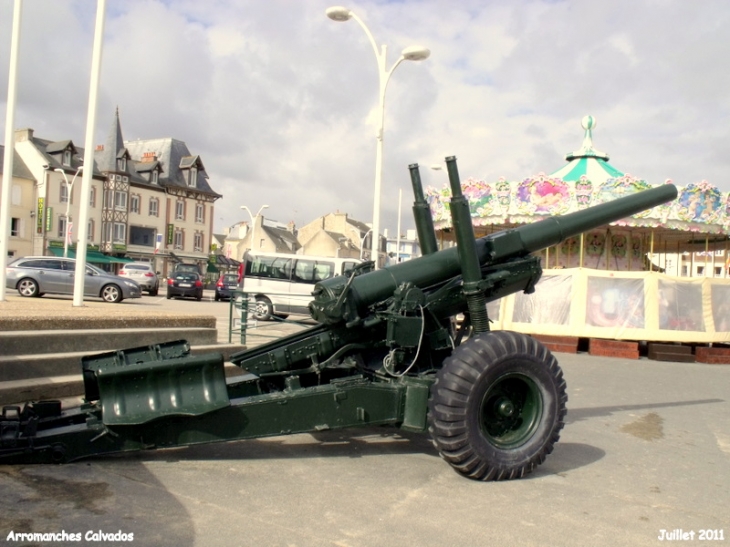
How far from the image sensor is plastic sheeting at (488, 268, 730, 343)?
16.0 meters

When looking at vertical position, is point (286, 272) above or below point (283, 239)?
below

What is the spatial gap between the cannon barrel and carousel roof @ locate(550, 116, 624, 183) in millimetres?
15499

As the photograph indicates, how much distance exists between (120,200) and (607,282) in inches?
1920

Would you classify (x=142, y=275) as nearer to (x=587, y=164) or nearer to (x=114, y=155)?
(x=587, y=164)

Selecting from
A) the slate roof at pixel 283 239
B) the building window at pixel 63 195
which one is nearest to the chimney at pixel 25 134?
the building window at pixel 63 195

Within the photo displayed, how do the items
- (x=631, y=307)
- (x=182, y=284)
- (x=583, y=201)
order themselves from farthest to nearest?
(x=182, y=284) < (x=583, y=201) < (x=631, y=307)

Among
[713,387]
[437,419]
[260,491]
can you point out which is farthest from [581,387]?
[260,491]

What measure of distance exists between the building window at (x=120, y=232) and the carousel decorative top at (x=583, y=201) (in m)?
43.2

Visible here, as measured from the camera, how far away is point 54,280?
2128cm

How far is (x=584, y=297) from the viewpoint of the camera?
16.5 metres

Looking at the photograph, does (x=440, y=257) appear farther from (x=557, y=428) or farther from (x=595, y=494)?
(x=595, y=494)

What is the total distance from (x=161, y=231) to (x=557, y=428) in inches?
2312

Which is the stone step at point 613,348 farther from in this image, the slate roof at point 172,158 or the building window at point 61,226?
the slate roof at point 172,158

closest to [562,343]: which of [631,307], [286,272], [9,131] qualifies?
[631,307]
